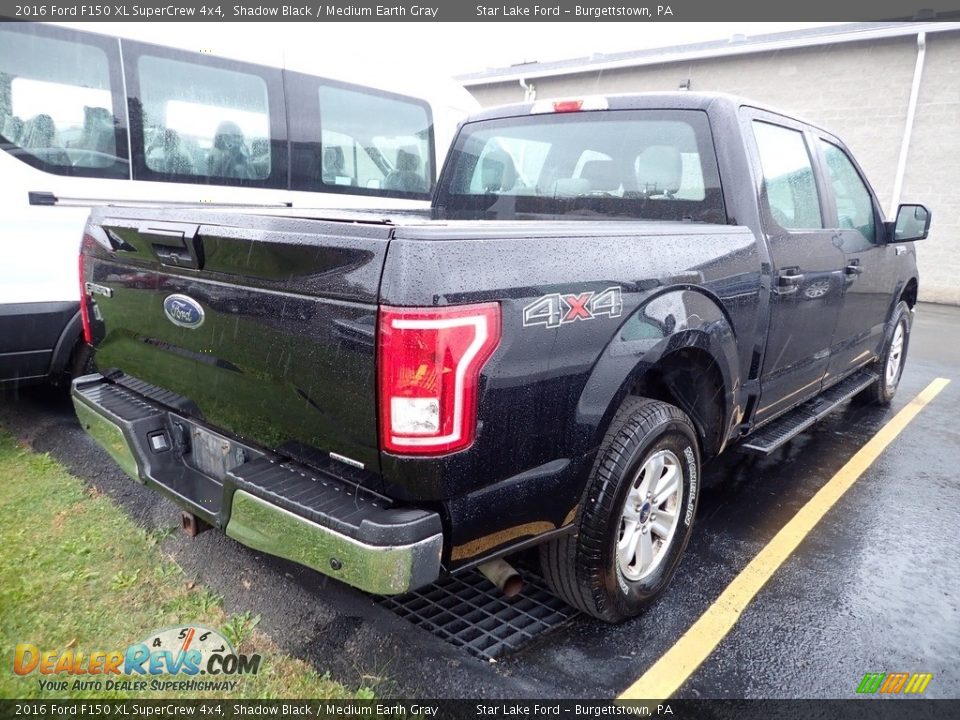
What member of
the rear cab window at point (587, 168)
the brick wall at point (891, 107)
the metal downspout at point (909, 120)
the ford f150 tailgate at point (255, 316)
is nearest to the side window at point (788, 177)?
the rear cab window at point (587, 168)

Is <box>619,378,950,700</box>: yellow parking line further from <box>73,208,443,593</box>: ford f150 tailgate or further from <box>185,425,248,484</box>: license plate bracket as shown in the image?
<box>185,425,248,484</box>: license plate bracket

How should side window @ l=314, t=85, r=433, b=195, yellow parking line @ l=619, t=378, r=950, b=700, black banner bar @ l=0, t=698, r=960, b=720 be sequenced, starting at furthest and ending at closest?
side window @ l=314, t=85, r=433, b=195
yellow parking line @ l=619, t=378, r=950, b=700
black banner bar @ l=0, t=698, r=960, b=720

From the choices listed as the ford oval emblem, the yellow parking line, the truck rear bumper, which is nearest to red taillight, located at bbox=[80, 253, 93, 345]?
the truck rear bumper

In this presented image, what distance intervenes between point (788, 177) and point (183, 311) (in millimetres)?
2894

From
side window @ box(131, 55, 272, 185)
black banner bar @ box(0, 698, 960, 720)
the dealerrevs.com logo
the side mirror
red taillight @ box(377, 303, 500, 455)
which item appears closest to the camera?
red taillight @ box(377, 303, 500, 455)

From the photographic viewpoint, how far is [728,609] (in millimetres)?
Result: 2748

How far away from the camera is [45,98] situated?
4.07 meters

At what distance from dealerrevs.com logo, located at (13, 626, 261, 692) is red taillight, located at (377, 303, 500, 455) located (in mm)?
1102

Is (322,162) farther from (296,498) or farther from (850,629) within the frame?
(850,629)

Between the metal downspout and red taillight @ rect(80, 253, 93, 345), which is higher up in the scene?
the metal downspout

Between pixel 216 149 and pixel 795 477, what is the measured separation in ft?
14.8

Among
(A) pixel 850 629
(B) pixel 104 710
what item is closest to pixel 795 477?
(A) pixel 850 629

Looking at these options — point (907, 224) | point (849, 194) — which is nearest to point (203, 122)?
point (849, 194)

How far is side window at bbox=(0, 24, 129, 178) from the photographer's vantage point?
3943 millimetres
